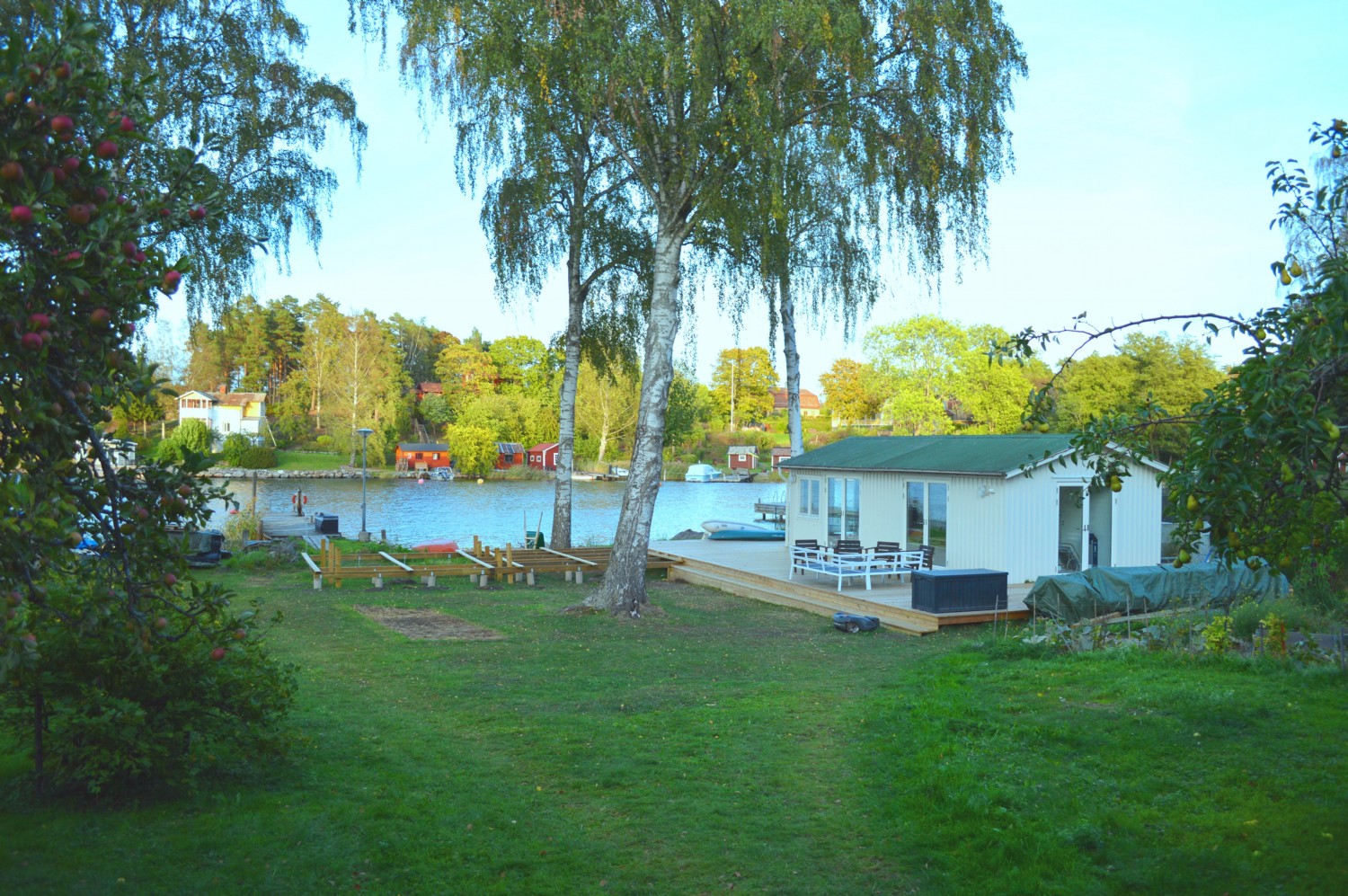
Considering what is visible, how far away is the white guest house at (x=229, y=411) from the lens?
76688mm

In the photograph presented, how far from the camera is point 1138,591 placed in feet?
49.0

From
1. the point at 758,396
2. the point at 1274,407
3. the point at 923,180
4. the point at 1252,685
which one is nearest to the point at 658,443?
the point at 923,180

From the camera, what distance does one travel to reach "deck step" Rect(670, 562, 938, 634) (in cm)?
1505

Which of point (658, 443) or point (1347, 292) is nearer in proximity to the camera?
point (1347, 292)

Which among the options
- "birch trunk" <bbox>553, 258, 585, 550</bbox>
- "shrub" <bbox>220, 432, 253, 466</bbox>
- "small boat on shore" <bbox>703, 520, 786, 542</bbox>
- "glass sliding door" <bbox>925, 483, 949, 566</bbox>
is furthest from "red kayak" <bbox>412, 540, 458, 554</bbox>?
"shrub" <bbox>220, 432, 253, 466</bbox>

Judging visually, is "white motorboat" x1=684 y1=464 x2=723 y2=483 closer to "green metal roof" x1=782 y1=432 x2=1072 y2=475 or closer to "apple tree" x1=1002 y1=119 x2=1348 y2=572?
"green metal roof" x1=782 y1=432 x2=1072 y2=475

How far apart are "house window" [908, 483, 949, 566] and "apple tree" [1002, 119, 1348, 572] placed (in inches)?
543

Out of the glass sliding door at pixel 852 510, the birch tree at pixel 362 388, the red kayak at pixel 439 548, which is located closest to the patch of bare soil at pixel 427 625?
the red kayak at pixel 439 548

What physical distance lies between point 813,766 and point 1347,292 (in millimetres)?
5079

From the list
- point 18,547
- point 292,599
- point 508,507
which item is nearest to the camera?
point 18,547

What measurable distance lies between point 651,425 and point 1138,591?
7.98 metres

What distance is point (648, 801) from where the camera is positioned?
6.47 metres

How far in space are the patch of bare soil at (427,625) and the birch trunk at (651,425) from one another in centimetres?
221

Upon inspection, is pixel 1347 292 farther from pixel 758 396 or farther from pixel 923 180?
pixel 758 396
